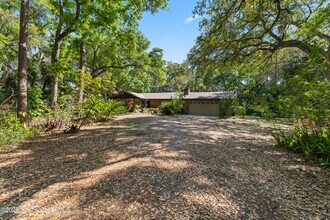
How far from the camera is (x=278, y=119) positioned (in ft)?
17.1

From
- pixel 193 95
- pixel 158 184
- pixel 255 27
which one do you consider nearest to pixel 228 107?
pixel 193 95

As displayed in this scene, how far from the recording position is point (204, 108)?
20.0 m

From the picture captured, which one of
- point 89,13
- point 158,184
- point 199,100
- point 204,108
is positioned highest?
point 89,13

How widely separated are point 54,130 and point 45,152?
295 cm

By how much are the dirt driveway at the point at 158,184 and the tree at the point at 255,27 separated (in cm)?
548

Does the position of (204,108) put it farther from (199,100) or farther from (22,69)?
(22,69)

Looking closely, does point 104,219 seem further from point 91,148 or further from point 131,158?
point 91,148

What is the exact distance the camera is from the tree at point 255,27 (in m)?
7.03

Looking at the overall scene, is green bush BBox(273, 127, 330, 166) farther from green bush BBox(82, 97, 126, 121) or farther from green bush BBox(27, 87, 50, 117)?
green bush BBox(27, 87, 50, 117)

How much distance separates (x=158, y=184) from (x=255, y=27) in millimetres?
10351

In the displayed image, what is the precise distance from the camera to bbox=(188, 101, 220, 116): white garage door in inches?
760

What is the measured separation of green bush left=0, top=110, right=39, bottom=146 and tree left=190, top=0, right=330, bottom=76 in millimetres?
7888

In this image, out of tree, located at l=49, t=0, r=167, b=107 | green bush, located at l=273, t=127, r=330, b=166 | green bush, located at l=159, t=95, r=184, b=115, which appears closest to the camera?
green bush, located at l=273, t=127, r=330, b=166

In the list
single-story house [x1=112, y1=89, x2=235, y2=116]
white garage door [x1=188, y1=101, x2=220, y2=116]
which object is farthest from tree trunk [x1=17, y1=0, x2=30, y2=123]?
white garage door [x1=188, y1=101, x2=220, y2=116]
